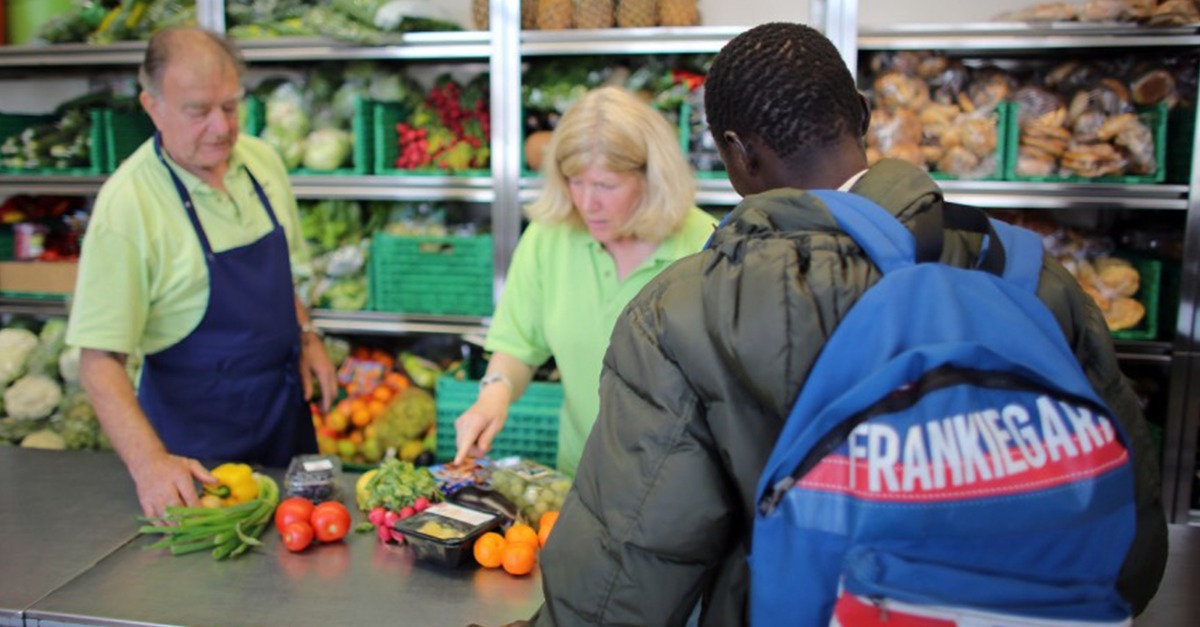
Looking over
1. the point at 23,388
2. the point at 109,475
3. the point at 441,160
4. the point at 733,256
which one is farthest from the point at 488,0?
the point at 733,256

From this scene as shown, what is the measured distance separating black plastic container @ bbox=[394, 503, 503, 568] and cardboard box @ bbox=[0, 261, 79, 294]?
295 cm

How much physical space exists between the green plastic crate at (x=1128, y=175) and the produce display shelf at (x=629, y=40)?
3.25 feet

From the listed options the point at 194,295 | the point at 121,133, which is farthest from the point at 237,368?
the point at 121,133

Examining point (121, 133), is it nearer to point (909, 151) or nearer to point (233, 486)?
point (233, 486)

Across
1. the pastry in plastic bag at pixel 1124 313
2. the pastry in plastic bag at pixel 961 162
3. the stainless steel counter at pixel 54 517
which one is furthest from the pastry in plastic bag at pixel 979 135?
the stainless steel counter at pixel 54 517

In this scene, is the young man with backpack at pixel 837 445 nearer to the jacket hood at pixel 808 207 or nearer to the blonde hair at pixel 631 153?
the jacket hood at pixel 808 207

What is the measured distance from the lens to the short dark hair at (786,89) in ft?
3.80

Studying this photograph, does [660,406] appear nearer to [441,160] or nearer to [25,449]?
[25,449]

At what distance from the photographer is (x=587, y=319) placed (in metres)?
2.44

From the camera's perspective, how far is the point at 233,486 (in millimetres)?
1975

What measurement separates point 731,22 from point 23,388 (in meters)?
3.36

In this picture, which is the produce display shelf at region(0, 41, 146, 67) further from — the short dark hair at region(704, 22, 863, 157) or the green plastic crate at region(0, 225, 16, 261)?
the short dark hair at region(704, 22, 863, 157)

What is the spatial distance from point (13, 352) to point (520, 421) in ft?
8.30

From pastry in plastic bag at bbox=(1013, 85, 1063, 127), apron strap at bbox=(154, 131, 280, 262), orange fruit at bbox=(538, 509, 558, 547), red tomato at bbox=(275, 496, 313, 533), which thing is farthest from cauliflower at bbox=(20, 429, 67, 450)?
pastry in plastic bag at bbox=(1013, 85, 1063, 127)
